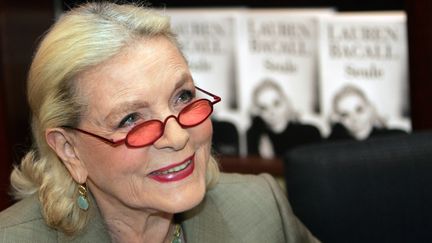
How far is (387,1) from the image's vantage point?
291 centimetres

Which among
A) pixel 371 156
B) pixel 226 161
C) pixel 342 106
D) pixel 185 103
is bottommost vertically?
pixel 226 161

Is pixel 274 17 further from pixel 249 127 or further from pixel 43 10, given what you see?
pixel 43 10

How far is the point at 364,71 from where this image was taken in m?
2.99

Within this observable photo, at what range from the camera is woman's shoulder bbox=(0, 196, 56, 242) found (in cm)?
202

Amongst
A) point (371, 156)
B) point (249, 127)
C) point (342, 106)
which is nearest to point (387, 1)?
point (342, 106)

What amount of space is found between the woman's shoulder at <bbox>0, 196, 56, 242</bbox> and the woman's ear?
143mm

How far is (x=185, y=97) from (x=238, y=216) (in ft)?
1.39

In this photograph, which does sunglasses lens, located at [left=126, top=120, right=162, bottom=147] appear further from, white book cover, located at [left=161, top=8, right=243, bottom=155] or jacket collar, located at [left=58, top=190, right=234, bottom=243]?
white book cover, located at [left=161, top=8, right=243, bottom=155]

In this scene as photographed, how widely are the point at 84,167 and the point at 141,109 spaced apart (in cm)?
23

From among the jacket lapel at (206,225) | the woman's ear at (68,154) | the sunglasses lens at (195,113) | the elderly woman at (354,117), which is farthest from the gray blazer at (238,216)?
the elderly woman at (354,117)

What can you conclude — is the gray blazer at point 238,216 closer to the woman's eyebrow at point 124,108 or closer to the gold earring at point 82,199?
the gold earring at point 82,199

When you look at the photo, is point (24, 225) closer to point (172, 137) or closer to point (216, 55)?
point (172, 137)

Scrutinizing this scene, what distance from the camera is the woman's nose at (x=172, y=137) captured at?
1.89m

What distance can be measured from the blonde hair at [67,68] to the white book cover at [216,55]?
3.68 feet
